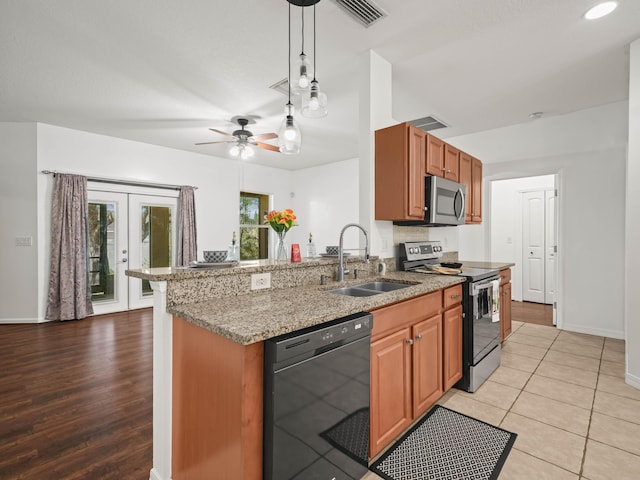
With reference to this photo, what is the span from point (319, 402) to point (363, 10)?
244 centimetres

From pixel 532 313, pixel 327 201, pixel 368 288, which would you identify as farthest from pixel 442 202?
pixel 327 201

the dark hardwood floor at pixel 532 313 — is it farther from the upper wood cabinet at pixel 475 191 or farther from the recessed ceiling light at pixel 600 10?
the recessed ceiling light at pixel 600 10

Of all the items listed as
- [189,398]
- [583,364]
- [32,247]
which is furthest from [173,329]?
[32,247]

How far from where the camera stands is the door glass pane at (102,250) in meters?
4.98

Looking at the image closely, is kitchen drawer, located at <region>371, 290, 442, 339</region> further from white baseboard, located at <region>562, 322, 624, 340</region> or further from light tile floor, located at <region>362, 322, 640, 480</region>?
white baseboard, located at <region>562, 322, 624, 340</region>

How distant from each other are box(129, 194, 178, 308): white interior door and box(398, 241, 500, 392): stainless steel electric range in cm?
443

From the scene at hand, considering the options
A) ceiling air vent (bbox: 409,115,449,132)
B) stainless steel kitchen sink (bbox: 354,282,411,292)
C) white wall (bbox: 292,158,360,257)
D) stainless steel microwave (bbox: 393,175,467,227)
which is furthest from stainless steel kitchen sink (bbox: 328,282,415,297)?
white wall (bbox: 292,158,360,257)

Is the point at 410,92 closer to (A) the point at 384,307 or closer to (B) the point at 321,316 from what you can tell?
(A) the point at 384,307

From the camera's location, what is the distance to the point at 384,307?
5.59 ft

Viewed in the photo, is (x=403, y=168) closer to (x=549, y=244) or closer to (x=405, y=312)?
(x=405, y=312)

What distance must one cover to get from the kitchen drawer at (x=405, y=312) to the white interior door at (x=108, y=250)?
194 inches

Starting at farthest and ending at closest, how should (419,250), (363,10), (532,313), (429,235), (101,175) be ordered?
1. (532,313)
2. (101,175)
3. (429,235)
4. (419,250)
5. (363,10)

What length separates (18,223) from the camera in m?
4.49

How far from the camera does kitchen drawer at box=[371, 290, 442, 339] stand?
1.65 metres
